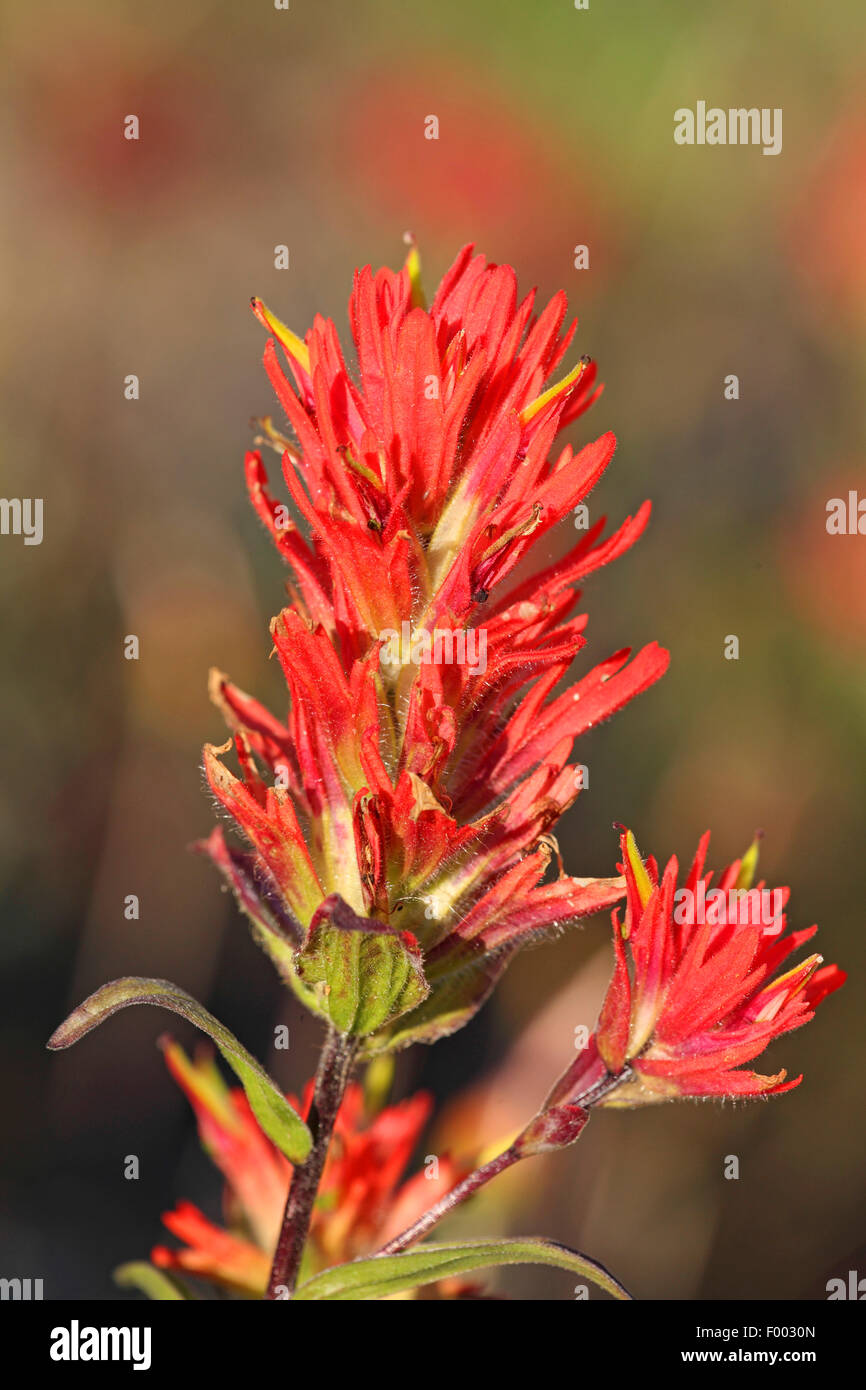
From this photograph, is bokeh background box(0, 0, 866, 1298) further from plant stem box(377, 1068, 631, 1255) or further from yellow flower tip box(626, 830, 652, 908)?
yellow flower tip box(626, 830, 652, 908)

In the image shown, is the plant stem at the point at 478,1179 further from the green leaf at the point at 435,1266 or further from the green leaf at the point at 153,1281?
the green leaf at the point at 153,1281

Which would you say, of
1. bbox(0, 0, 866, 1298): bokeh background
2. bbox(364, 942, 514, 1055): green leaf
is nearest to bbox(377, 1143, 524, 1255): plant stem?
bbox(364, 942, 514, 1055): green leaf

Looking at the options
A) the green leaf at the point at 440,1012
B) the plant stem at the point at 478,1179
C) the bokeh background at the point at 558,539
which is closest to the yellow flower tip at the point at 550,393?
the green leaf at the point at 440,1012

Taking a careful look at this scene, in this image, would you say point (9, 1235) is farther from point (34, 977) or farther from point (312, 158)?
point (312, 158)

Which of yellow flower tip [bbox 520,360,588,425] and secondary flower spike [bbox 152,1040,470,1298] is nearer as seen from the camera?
yellow flower tip [bbox 520,360,588,425]

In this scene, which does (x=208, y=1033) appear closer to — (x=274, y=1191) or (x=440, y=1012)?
(x=440, y=1012)

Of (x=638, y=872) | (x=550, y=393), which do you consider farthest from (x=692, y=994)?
(x=550, y=393)
